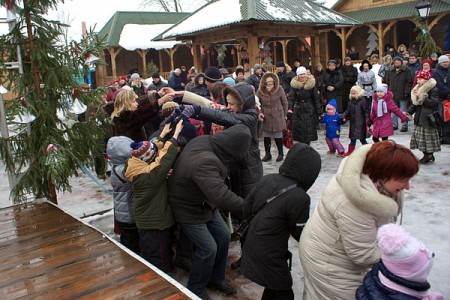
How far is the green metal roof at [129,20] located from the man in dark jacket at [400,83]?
19.5 m

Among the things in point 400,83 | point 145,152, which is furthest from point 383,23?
point 145,152

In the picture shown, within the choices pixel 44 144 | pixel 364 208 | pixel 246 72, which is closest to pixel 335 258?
pixel 364 208

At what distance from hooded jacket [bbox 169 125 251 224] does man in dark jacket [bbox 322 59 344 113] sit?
30.9 feet

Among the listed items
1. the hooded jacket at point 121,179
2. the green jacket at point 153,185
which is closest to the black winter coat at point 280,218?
the green jacket at point 153,185

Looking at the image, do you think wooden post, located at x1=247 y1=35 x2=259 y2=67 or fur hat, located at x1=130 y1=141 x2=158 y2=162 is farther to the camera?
wooden post, located at x1=247 y1=35 x2=259 y2=67

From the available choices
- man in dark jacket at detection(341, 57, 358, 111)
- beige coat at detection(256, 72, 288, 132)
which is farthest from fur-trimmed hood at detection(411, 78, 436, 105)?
man in dark jacket at detection(341, 57, 358, 111)

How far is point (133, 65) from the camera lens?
30672 millimetres

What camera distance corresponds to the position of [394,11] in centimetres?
2184

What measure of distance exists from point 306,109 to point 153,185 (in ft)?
19.3

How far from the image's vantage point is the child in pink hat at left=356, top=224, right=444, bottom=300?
6.76 feet

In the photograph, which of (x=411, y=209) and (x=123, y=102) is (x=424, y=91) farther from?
(x=123, y=102)

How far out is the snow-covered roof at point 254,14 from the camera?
12820 millimetres

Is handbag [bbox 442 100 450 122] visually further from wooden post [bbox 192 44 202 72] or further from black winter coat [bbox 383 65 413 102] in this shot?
wooden post [bbox 192 44 202 72]

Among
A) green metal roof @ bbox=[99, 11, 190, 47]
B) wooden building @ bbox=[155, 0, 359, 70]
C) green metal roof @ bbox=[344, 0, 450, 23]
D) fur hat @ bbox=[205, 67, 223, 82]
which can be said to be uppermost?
green metal roof @ bbox=[99, 11, 190, 47]
